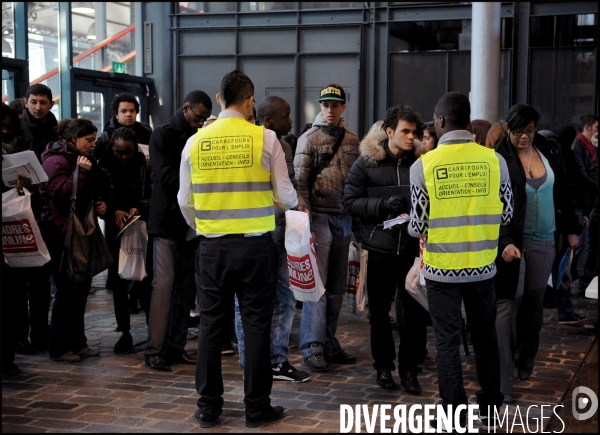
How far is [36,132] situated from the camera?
8477 millimetres

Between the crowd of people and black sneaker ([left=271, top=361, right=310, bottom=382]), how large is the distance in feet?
0.05

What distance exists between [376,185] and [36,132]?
3.89m

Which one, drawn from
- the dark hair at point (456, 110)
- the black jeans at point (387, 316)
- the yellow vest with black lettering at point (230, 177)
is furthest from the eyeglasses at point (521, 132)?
the yellow vest with black lettering at point (230, 177)

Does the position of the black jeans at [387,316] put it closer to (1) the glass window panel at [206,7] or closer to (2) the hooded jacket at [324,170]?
(2) the hooded jacket at [324,170]

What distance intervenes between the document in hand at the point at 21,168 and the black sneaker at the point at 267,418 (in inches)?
107

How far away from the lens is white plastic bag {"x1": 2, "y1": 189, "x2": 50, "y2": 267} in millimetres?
6582

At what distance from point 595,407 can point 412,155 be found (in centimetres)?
217

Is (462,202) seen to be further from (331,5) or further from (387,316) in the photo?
(331,5)

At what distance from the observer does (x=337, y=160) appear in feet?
23.2

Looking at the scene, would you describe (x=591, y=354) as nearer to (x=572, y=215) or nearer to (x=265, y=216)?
(x=572, y=215)

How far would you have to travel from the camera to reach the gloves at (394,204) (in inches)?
237

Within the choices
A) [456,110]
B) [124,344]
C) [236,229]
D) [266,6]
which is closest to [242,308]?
[236,229]

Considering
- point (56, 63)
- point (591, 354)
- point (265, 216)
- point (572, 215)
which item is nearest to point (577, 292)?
point (591, 354)

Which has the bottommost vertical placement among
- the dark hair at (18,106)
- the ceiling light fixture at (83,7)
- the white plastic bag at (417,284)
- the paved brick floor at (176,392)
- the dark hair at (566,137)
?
the paved brick floor at (176,392)
